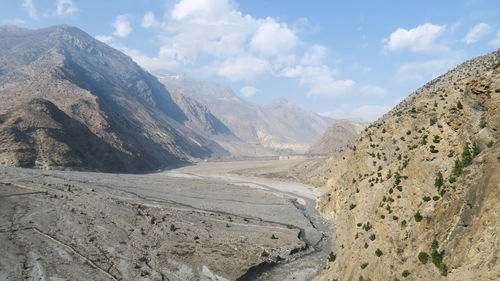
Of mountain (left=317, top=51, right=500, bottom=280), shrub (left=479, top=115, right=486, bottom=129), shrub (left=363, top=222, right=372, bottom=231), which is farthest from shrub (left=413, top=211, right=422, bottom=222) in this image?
shrub (left=479, top=115, right=486, bottom=129)

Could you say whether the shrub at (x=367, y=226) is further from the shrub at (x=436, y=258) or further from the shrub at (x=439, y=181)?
the shrub at (x=436, y=258)

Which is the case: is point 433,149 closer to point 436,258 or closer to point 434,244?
point 434,244

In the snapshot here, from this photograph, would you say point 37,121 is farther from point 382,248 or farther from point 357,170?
point 382,248

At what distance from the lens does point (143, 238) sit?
36375mm

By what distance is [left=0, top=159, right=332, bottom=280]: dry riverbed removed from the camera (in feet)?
91.7

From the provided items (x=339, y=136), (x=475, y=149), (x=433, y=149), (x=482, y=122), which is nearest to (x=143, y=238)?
(x=433, y=149)

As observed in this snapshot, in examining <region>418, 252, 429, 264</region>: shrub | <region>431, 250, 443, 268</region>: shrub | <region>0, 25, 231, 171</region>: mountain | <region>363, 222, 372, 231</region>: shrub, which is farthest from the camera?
<region>0, 25, 231, 171</region>: mountain

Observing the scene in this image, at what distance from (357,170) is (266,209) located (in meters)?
24.4

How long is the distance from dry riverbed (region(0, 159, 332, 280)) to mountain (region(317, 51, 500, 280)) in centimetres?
1079

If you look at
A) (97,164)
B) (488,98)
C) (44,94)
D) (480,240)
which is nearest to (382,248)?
(480,240)

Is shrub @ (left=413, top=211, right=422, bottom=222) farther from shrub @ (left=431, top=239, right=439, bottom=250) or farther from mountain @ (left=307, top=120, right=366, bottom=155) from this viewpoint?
mountain @ (left=307, top=120, right=366, bottom=155)

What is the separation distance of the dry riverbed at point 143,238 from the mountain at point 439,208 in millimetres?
10789

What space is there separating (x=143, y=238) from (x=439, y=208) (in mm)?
33023

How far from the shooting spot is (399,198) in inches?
814
